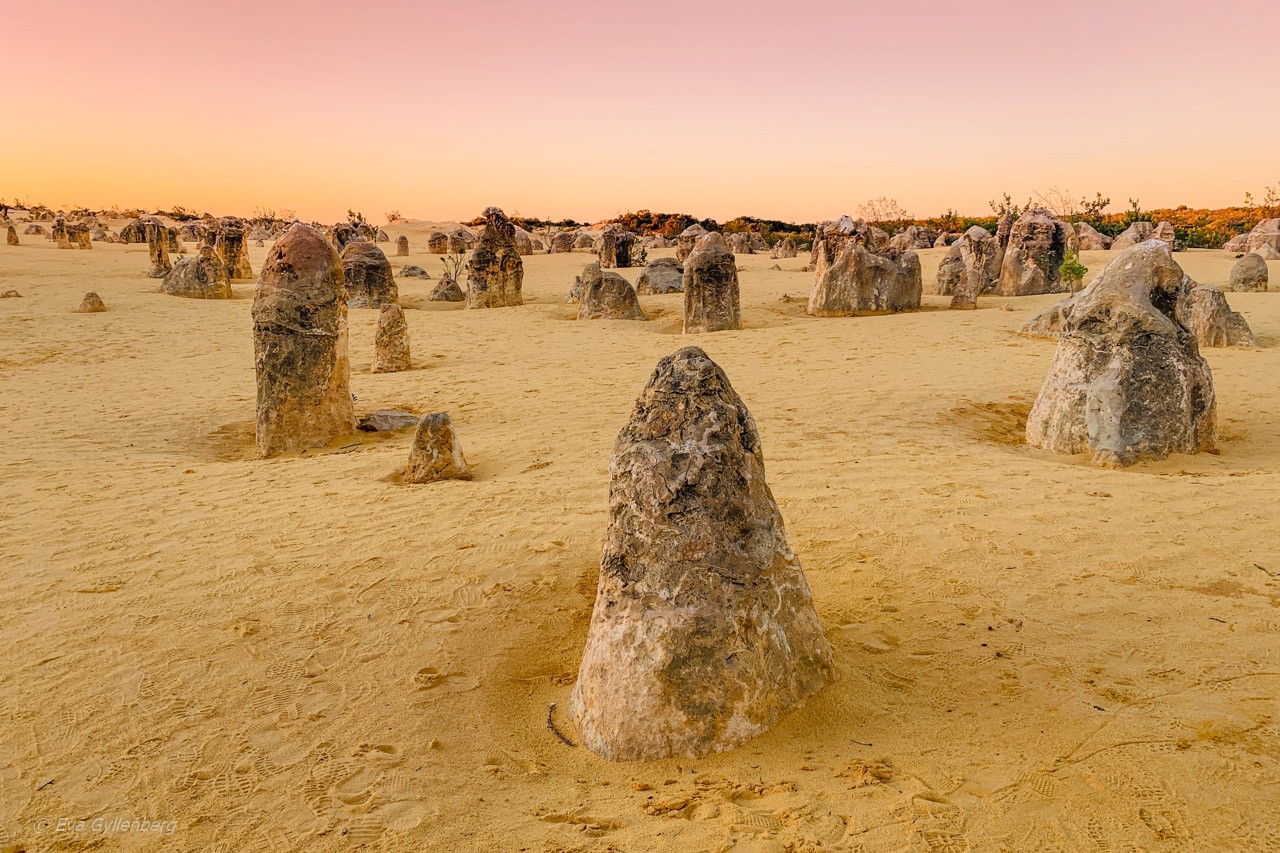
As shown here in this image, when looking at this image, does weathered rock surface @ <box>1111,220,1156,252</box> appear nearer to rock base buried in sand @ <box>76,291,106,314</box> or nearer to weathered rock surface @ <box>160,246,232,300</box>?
weathered rock surface @ <box>160,246,232,300</box>

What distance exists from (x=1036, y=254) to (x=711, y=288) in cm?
935

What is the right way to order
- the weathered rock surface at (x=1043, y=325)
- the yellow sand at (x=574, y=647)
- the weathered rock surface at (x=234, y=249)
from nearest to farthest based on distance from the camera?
the yellow sand at (x=574, y=647) < the weathered rock surface at (x=1043, y=325) < the weathered rock surface at (x=234, y=249)

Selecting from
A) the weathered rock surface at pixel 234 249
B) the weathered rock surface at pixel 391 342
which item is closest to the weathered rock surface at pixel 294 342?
the weathered rock surface at pixel 391 342

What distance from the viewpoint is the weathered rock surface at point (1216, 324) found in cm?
1134

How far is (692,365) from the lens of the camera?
3240 mm

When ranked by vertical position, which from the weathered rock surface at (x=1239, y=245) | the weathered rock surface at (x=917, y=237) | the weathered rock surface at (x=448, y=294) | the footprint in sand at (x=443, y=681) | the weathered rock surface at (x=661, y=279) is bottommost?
the footprint in sand at (x=443, y=681)

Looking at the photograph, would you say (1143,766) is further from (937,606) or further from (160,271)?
(160,271)

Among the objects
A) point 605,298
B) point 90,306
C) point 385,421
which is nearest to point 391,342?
point 385,421

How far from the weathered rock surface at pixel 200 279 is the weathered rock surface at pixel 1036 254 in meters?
19.3

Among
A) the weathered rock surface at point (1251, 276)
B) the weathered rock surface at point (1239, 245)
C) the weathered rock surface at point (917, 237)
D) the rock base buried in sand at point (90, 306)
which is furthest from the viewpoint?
the weathered rock surface at point (917, 237)

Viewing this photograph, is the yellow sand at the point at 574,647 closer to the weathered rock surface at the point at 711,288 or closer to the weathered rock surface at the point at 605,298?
the weathered rock surface at the point at 711,288

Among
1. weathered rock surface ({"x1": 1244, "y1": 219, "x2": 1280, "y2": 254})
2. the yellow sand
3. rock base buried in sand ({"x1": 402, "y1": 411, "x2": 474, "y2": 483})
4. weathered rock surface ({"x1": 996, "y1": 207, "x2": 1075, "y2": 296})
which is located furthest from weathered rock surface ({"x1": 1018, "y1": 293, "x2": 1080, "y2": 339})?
weathered rock surface ({"x1": 1244, "y1": 219, "x2": 1280, "y2": 254})

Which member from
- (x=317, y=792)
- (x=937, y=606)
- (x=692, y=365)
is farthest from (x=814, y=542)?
(x=317, y=792)

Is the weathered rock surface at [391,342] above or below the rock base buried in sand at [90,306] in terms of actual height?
below
